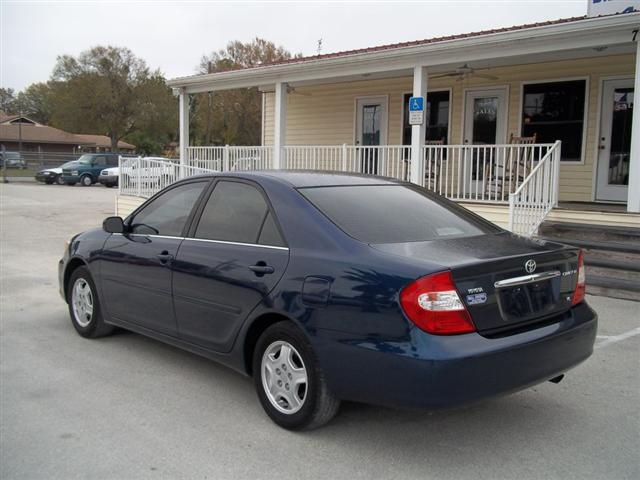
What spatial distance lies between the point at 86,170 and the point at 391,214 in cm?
3311

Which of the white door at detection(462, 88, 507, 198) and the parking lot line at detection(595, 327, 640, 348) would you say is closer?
the parking lot line at detection(595, 327, 640, 348)

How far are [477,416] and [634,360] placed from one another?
2.09 meters

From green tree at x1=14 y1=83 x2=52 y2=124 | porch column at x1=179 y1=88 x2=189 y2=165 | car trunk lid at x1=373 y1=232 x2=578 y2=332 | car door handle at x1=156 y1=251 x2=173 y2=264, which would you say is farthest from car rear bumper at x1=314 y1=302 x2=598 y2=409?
green tree at x1=14 y1=83 x2=52 y2=124

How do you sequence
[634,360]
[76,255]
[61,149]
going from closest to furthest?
[634,360] → [76,255] → [61,149]

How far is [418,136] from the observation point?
35.6ft

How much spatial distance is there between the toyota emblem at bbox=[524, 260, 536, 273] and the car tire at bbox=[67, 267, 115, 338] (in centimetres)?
371

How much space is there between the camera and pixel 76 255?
561 centimetres

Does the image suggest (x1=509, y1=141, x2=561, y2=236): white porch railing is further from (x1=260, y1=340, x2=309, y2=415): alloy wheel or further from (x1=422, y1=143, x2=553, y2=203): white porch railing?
(x1=260, y1=340, x2=309, y2=415): alloy wheel

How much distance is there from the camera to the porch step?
24.9ft

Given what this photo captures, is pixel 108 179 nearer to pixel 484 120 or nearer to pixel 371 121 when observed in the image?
pixel 371 121

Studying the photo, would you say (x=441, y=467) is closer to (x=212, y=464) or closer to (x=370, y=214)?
(x=212, y=464)

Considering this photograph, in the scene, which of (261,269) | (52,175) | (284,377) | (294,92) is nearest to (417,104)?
(294,92)

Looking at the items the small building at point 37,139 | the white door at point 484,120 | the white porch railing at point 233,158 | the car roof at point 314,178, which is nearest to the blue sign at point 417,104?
the white door at point 484,120

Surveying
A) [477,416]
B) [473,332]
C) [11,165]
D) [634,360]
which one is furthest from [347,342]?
[11,165]
